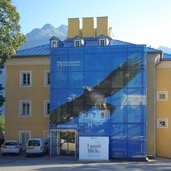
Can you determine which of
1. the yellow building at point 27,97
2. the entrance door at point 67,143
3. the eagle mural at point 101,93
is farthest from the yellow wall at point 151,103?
the yellow building at point 27,97

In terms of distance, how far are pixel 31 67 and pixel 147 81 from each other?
1300 cm

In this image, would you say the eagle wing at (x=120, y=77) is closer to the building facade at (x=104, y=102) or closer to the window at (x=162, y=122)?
the building facade at (x=104, y=102)

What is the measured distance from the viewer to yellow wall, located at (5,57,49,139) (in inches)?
1991

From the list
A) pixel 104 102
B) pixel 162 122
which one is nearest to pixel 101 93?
pixel 104 102

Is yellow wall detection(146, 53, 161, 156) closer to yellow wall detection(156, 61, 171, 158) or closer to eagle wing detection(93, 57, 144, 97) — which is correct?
yellow wall detection(156, 61, 171, 158)

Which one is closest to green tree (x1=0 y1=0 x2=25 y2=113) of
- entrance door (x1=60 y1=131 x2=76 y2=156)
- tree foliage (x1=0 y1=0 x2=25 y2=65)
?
tree foliage (x1=0 y1=0 x2=25 y2=65)

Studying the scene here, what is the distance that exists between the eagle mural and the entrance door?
1461 mm

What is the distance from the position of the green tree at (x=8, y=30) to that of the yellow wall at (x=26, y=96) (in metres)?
8.69

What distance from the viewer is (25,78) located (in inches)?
2021

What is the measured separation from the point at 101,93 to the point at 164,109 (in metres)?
7.85

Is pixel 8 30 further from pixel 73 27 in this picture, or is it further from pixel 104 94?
pixel 73 27

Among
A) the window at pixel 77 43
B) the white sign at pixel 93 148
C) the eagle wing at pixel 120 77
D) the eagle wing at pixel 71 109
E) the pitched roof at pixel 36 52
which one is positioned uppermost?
the window at pixel 77 43

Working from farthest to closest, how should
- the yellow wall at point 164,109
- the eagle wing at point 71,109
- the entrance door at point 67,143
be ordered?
the yellow wall at point 164,109 → the entrance door at point 67,143 → the eagle wing at point 71,109

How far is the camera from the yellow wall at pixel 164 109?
48.5 meters
